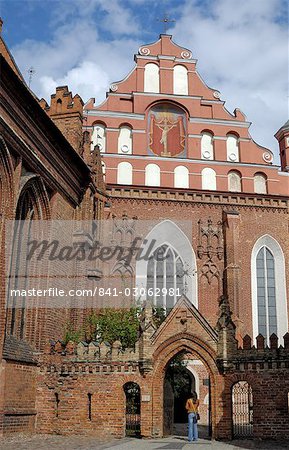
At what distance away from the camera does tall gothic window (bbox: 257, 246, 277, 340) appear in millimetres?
28234

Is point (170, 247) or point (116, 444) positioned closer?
point (116, 444)

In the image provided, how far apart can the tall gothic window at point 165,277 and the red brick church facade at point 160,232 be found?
0.21 m

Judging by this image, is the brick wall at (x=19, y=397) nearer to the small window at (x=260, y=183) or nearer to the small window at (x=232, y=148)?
the small window at (x=260, y=183)

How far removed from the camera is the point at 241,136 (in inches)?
1237

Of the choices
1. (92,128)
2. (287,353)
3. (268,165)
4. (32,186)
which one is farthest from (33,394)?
(268,165)

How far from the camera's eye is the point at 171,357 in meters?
17.9

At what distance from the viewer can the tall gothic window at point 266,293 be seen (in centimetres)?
2823

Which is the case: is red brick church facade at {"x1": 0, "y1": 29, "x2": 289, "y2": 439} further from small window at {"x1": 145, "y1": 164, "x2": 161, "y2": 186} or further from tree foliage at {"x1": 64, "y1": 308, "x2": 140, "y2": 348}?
tree foliage at {"x1": 64, "y1": 308, "x2": 140, "y2": 348}

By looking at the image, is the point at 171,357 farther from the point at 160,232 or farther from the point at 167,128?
the point at 167,128

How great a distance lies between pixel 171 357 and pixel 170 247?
11.7 metres

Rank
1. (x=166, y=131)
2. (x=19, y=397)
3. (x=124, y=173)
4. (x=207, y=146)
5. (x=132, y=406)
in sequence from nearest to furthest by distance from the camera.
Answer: (x=19, y=397), (x=132, y=406), (x=124, y=173), (x=166, y=131), (x=207, y=146)

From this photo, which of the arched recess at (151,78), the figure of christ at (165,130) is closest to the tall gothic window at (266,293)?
the figure of christ at (165,130)

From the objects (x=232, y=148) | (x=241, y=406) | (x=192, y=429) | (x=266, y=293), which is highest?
(x=232, y=148)

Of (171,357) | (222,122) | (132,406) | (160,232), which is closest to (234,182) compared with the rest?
(222,122)
